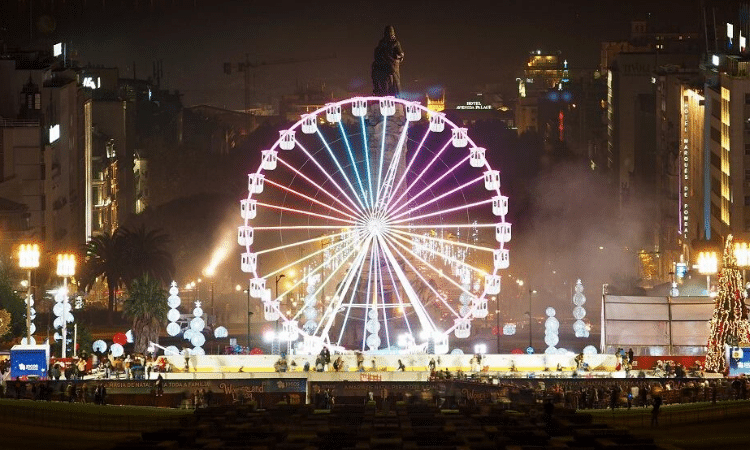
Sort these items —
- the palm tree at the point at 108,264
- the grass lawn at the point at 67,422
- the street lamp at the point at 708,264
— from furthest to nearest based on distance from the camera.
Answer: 1. the palm tree at the point at 108,264
2. the street lamp at the point at 708,264
3. the grass lawn at the point at 67,422

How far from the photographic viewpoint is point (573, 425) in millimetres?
93500

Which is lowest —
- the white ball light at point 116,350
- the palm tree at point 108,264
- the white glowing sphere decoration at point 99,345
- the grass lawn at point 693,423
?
the grass lawn at point 693,423

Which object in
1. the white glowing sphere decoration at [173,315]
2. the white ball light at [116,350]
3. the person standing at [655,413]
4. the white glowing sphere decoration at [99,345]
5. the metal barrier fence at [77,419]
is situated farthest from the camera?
the white glowing sphere decoration at [173,315]

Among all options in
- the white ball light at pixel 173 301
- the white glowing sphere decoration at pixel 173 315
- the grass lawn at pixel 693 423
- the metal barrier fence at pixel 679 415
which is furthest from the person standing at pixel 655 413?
the white ball light at pixel 173 301

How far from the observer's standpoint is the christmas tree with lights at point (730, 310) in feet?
435

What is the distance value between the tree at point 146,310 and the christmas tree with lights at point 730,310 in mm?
50958

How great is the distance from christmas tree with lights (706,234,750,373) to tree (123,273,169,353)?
50958 mm

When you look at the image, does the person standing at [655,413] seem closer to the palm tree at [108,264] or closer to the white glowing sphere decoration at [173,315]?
the white glowing sphere decoration at [173,315]

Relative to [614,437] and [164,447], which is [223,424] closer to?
[164,447]

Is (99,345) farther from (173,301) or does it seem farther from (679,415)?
(679,415)

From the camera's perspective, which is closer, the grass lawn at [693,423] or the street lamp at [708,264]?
the grass lawn at [693,423]

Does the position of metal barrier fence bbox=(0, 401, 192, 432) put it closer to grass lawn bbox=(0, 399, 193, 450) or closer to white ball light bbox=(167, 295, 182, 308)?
grass lawn bbox=(0, 399, 193, 450)

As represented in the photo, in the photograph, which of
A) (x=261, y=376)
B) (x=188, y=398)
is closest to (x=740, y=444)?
(x=188, y=398)

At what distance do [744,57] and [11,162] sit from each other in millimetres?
56195
